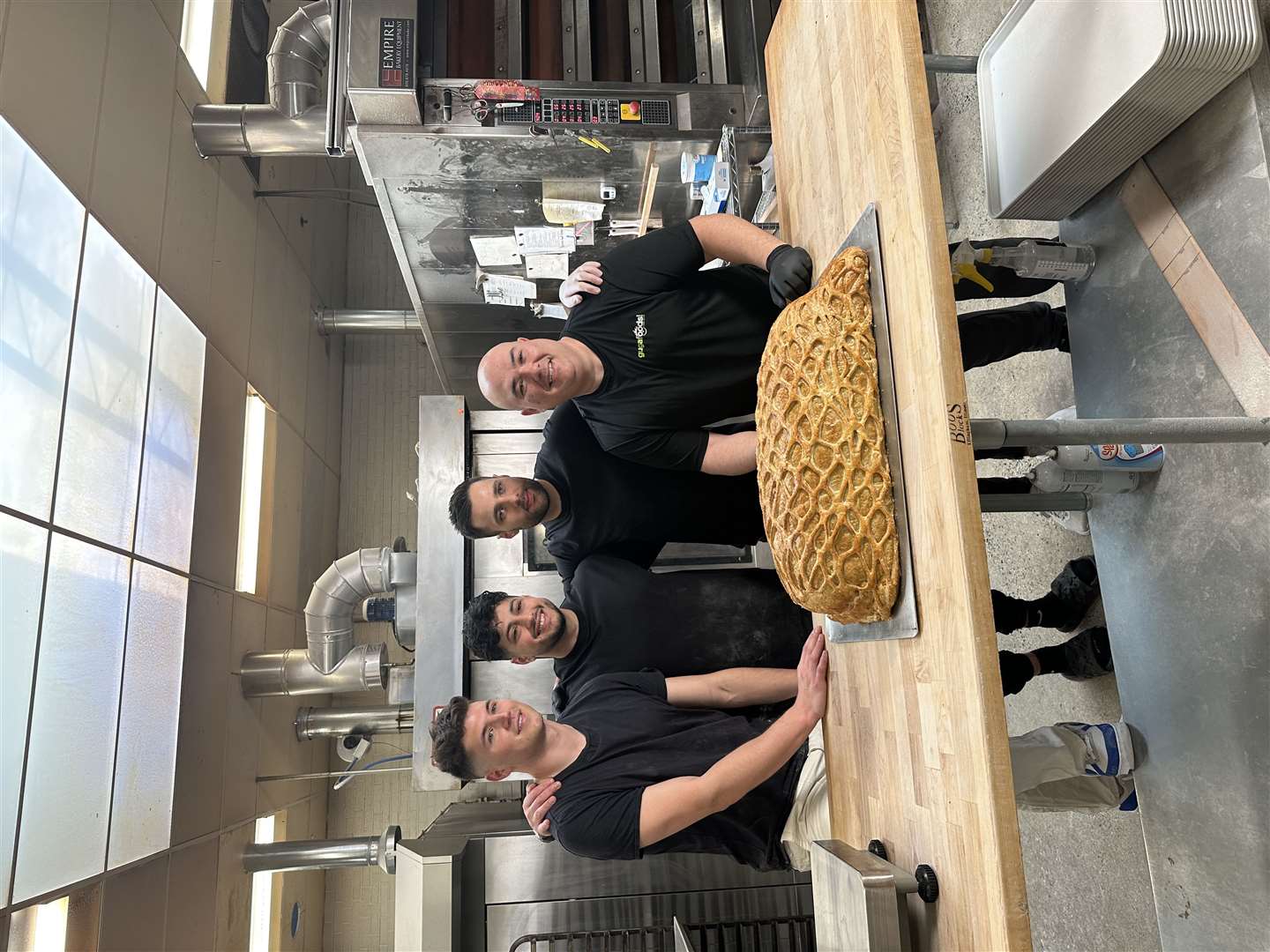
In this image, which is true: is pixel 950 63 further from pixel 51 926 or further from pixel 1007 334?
pixel 51 926

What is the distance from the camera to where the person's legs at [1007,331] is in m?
1.80

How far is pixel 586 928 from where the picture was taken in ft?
7.38

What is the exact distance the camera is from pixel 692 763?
70.5 inches

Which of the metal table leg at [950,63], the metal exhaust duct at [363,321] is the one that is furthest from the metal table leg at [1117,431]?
the metal exhaust duct at [363,321]

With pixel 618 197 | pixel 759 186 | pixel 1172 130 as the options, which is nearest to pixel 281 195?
pixel 618 197

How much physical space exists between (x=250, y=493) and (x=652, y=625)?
97.6 inches

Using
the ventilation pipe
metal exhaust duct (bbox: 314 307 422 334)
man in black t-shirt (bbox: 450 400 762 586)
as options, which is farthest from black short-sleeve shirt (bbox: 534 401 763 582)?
metal exhaust duct (bbox: 314 307 422 334)

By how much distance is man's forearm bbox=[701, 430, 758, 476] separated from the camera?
1.82 m

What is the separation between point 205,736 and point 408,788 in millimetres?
1656

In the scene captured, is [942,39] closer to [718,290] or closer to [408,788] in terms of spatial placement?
[718,290]

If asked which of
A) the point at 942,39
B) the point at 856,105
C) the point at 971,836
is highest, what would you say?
the point at 942,39

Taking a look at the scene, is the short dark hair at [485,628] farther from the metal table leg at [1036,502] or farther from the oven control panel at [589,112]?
the oven control panel at [589,112]

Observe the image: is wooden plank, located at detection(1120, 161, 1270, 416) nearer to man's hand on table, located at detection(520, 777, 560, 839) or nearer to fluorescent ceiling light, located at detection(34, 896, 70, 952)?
man's hand on table, located at detection(520, 777, 560, 839)

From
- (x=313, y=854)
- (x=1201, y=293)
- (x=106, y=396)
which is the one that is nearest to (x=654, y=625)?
(x=1201, y=293)
